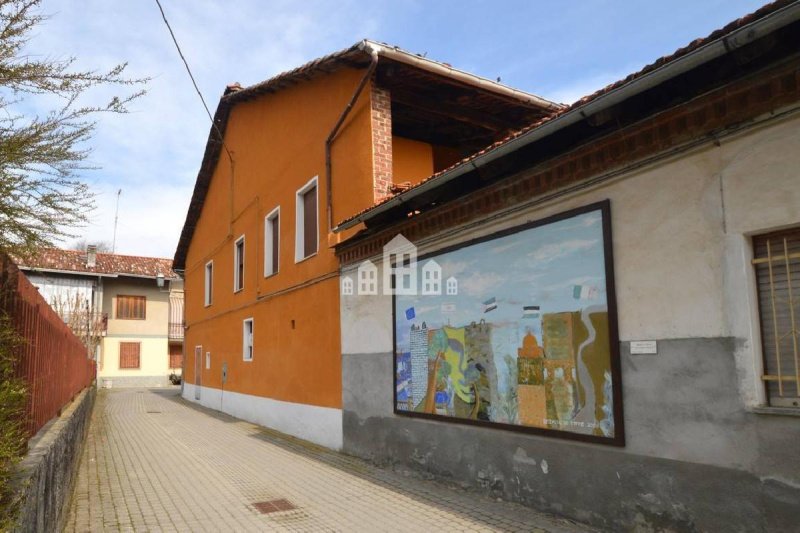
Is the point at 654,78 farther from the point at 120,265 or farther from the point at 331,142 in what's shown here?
the point at 120,265

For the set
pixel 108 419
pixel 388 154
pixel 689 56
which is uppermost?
pixel 388 154

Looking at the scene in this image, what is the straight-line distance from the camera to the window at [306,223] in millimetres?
11414

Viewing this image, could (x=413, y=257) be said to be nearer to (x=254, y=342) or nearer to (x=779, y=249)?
Result: (x=779, y=249)

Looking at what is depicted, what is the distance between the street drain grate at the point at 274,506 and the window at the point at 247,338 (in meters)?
8.86

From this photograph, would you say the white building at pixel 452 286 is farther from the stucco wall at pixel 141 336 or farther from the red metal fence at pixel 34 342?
the stucco wall at pixel 141 336

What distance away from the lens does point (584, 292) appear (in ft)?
17.3

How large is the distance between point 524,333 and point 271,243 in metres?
9.32

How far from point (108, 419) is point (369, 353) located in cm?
1060

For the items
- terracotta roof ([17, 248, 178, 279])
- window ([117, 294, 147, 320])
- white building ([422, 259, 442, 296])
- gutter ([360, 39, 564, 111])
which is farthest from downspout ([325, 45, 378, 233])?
window ([117, 294, 147, 320])

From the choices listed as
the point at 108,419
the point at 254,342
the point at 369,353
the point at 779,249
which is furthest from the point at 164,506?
the point at 108,419

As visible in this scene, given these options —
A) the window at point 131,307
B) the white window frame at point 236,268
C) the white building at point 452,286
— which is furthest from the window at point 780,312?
the window at point 131,307

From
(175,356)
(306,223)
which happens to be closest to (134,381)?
(175,356)

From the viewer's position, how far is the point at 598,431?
16.3 ft

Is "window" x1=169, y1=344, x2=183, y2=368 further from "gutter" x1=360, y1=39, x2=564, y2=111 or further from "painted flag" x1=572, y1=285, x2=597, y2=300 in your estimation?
"painted flag" x1=572, y1=285, x2=597, y2=300
